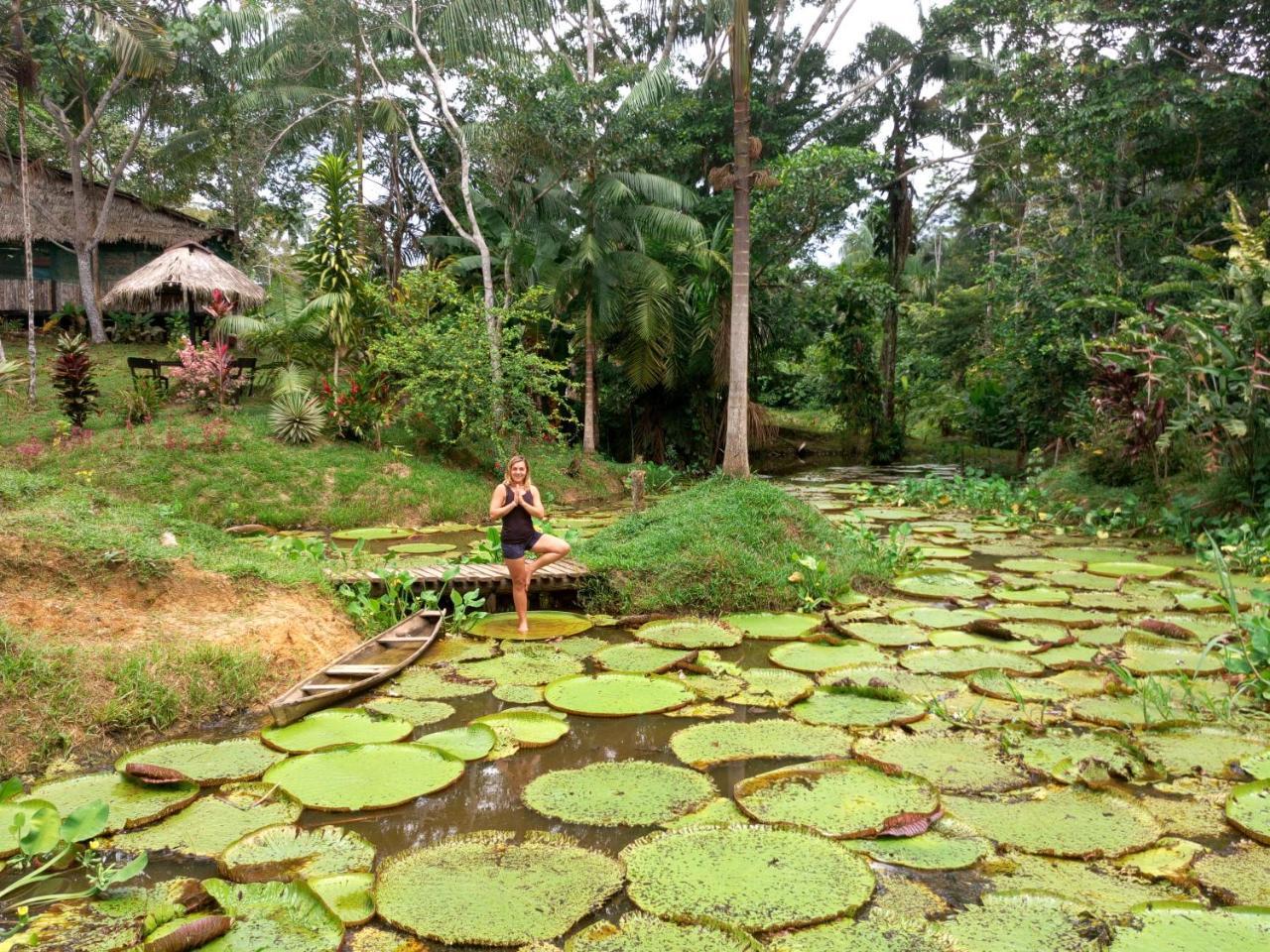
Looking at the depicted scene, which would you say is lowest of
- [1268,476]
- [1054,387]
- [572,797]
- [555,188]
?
[572,797]

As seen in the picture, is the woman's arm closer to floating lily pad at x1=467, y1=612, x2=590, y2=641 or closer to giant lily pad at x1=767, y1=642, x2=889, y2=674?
floating lily pad at x1=467, y1=612, x2=590, y2=641

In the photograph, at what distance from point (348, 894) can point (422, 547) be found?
20.3 feet

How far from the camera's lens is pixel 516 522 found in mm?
5906

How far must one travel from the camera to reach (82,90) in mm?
17641

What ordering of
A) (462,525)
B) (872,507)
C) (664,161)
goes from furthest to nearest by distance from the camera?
1. (664,161)
2. (872,507)
3. (462,525)

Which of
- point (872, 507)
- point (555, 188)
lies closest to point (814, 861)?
point (872, 507)

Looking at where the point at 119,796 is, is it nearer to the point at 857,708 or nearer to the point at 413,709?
the point at 413,709

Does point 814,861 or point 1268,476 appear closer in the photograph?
point 814,861

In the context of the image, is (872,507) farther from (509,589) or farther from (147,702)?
(147,702)

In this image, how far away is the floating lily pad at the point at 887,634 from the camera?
5445mm

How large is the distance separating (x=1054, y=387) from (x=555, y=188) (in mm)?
9705

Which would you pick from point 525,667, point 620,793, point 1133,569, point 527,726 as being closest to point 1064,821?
point 620,793

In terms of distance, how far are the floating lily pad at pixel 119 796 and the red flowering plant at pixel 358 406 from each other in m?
8.94

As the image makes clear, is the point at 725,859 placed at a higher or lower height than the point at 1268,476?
lower
